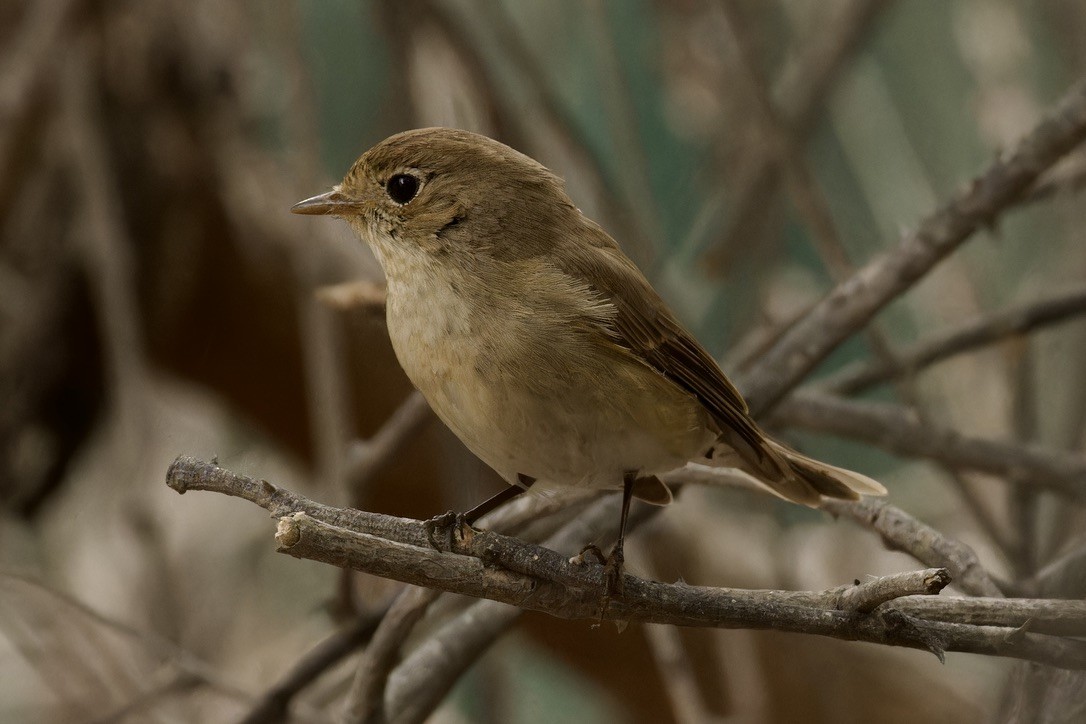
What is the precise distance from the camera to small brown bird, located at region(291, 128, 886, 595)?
2094 mm

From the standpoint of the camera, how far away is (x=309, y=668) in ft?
8.60

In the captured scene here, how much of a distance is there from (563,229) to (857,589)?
3.22ft

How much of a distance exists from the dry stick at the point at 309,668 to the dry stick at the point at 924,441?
1127mm

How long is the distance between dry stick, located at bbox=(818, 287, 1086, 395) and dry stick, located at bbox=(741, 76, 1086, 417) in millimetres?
393

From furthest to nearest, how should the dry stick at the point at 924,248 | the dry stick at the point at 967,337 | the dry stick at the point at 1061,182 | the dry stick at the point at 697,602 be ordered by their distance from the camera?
the dry stick at the point at 1061,182 → the dry stick at the point at 967,337 → the dry stick at the point at 924,248 → the dry stick at the point at 697,602

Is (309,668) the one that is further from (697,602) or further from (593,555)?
(697,602)

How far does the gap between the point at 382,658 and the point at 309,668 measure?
1.14ft

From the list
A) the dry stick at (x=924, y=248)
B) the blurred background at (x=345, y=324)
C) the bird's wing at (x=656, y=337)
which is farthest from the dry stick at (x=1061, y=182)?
the bird's wing at (x=656, y=337)

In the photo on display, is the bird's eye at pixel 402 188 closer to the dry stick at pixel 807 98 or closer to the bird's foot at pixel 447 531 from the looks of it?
the bird's foot at pixel 447 531

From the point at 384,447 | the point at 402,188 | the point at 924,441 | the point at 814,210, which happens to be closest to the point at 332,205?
the point at 402,188

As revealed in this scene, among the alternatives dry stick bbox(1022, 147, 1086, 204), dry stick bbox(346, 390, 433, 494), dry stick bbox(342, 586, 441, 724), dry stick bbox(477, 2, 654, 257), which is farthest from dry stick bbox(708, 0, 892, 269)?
dry stick bbox(342, 586, 441, 724)

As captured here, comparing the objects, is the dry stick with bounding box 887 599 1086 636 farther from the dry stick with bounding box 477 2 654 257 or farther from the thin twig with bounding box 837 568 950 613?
the dry stick with bounding box 477 2 654 257

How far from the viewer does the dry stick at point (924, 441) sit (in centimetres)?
296

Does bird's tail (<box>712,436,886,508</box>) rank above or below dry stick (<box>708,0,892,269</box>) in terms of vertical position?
below
